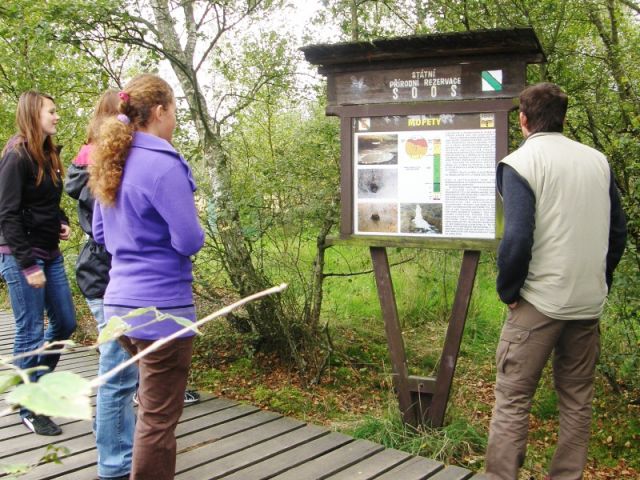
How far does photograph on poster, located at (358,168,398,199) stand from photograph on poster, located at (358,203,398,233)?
6 cm

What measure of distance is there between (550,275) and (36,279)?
288cm

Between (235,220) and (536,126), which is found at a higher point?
(536,126)

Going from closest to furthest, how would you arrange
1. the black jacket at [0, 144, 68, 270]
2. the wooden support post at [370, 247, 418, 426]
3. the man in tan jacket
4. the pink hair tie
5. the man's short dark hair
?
the pink hair tie < the man in tan jacket < the man's short dark hair < the black jacket at [0, 144, 68, 270] < the wooden support post at [370, 247, 418, 426]

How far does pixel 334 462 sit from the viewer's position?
3.68 meters

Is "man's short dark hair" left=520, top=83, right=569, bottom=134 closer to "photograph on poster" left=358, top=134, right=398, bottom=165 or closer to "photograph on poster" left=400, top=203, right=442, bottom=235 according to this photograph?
"photograph on poster" left=400, top=203, right=442, bottom=235

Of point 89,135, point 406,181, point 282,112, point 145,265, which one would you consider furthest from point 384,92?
point 282,112

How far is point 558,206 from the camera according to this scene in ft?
9.97

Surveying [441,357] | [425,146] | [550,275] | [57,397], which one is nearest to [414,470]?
[441,357]

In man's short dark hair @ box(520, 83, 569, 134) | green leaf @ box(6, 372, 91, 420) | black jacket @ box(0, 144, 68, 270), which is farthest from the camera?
black jacket @ box(0, 144, 68, 270)

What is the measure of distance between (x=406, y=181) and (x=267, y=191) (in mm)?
1703

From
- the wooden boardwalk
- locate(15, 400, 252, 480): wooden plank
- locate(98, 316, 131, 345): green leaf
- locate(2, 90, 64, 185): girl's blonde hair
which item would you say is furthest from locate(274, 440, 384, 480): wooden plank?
locate(98, 316, 131, 345): green leaf

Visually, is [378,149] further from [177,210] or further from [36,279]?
[36,279]

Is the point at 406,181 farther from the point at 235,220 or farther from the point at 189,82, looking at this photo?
the point at 189,82

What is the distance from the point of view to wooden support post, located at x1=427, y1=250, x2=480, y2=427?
4.09 metres
